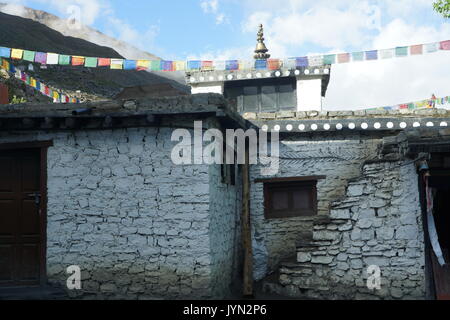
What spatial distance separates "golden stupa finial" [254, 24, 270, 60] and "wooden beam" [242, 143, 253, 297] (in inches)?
332

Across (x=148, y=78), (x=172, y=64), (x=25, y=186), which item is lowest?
(x=25, y=186)

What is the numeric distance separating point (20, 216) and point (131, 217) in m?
1.90

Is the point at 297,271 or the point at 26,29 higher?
the point at 26,29

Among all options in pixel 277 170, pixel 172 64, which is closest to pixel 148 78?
pixel 172 64

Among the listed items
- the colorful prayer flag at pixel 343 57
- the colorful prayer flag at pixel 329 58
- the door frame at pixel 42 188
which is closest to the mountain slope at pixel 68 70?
the colorful prayer flag at pixel 329 58

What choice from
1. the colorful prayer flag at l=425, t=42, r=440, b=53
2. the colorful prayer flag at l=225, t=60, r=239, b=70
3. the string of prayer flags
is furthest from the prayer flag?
the colorful prayer flag at l=425, t=42, r=440, b=53

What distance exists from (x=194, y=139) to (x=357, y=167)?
11.8ft

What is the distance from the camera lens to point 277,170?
8.80 meters

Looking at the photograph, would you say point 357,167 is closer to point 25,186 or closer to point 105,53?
point 25,186

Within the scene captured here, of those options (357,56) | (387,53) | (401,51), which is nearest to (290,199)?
(357,56)

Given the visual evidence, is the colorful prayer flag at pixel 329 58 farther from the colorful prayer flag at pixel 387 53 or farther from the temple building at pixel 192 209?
the temple building at pixel 192 209

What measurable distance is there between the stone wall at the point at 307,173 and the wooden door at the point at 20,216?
3.91 meters

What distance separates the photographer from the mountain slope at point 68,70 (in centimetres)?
3372
